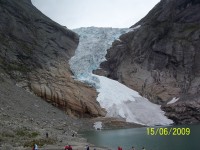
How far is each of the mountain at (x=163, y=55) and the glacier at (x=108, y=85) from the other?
3.60 metres

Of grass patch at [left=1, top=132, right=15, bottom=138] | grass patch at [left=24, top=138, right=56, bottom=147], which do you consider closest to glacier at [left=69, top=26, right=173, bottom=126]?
grass patch at [left=24, top=138, right=56, bottom=147]

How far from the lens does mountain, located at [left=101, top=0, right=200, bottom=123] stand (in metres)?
105

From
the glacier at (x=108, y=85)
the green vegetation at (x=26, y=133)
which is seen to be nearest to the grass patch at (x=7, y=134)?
the green vegetation at (x=26, y=133)

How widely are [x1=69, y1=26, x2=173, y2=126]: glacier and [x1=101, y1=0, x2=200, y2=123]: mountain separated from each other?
3.60 metres

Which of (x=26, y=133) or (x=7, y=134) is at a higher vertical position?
(x=26, y=133)

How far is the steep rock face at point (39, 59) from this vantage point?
89125 mm

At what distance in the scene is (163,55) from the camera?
4473 inches

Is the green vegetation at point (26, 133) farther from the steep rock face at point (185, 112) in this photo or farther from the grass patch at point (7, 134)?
the steep rock face at point (185, 112)

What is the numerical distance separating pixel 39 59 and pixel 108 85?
21.7 m

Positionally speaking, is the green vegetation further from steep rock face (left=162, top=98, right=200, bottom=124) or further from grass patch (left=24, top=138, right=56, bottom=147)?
steep rock face (left=162, top=98, right=200, bottom=124)

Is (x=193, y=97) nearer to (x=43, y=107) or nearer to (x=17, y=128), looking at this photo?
(x=43, y=107)

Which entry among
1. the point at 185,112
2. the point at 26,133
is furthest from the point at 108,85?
the point at 26,133

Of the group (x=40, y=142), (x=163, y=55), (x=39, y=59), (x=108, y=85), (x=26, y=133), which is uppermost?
(x=163, y=55)

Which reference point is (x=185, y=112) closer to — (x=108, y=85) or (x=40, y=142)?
(x=108, y=85)
